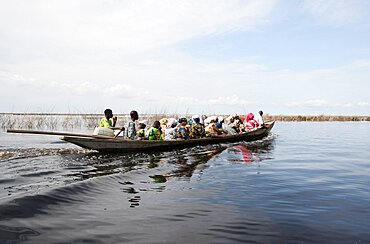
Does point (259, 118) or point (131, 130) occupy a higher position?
point (259, 118)

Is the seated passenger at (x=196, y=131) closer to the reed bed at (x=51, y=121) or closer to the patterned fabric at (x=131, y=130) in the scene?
the patterned fabric at (x=131, y=130)

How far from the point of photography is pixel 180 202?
190 inches

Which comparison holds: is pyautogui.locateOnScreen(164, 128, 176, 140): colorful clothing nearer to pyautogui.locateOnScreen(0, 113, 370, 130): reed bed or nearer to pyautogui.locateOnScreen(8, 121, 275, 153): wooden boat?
pyautogui.locateOnScreen(8, 121, 275, 153): wooden boat

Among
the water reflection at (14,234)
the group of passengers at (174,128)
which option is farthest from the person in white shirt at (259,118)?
the water reflection at (14,234)

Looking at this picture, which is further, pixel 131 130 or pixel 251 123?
pixel 251 123

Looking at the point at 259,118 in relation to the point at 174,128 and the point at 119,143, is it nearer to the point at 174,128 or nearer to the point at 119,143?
the point at 174,128

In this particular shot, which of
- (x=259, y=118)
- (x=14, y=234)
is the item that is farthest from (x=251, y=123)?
(x=14, y=234)

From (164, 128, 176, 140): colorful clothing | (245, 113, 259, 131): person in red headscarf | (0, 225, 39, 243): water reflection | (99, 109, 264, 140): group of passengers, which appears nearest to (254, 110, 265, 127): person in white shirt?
(245, 113, 259, 131): person in red headscarf

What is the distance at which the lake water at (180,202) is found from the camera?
3.54 m

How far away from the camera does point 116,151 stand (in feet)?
32.0

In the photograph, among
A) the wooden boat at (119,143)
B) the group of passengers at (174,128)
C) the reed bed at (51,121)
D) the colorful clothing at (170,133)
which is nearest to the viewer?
the wooden boat at (119,143)

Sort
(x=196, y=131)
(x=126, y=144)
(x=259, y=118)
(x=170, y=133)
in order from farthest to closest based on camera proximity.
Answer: (x=259, y=118), (x=196, y=131), (x=170, y=133), (x=126, y=144)

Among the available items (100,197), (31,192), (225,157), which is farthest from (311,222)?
(225,157)

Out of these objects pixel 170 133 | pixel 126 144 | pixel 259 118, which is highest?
pixel 259 118
